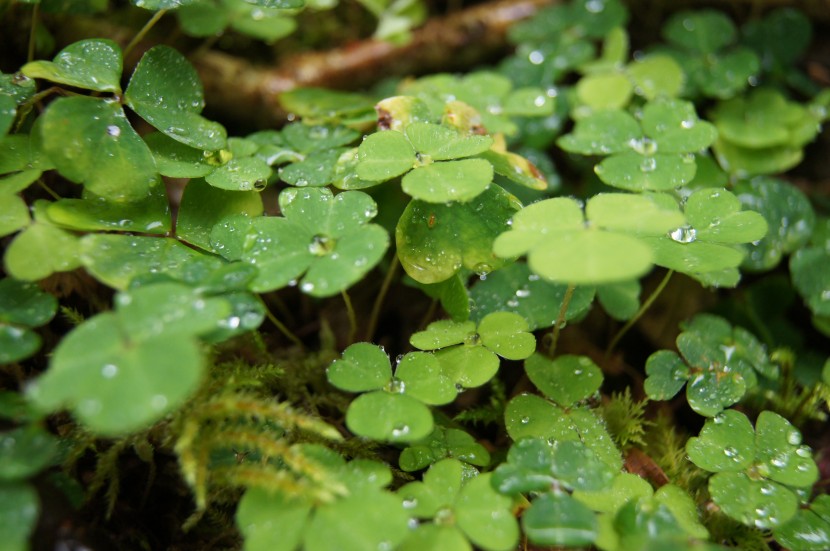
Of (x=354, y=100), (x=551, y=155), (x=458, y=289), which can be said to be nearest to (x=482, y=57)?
(x=551, y=155)

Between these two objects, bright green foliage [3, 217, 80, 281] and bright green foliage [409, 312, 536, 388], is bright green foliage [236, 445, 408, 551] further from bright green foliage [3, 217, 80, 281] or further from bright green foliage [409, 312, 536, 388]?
bright green foliage [3, 217, 80, 281]

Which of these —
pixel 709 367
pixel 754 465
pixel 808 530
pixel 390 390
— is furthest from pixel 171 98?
pixel 808 530

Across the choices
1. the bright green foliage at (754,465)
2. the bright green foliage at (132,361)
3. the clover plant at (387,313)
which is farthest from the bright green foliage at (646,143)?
the bright green foliage at (132,361)

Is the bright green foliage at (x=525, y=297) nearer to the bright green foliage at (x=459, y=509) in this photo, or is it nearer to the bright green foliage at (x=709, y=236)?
the bright green foliage at (x=709, y=236)

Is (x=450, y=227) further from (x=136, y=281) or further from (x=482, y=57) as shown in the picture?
(x=482, y=57)

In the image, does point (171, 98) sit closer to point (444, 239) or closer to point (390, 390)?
point (444, 239)

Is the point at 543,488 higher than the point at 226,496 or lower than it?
higher

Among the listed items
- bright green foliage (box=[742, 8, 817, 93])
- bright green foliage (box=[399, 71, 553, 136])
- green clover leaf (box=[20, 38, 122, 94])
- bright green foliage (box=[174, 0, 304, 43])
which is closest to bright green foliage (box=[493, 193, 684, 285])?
bright green foliage (box=[399, 71, 553, 136])
